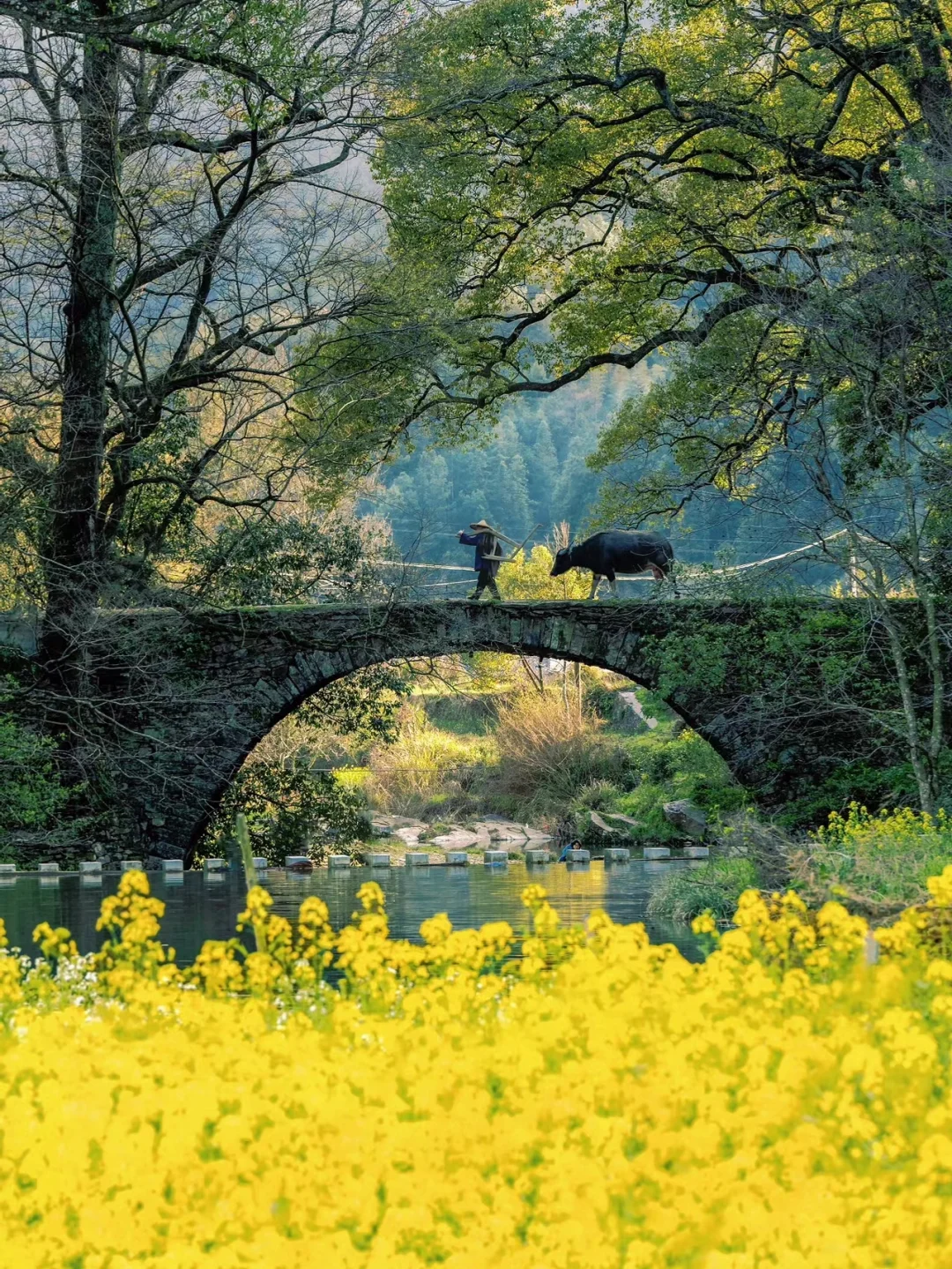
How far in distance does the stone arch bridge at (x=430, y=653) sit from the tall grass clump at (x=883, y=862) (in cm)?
333

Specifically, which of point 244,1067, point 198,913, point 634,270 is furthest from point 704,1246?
point 634,270

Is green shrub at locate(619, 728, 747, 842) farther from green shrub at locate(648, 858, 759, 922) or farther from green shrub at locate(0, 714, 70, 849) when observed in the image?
green shrub at locate(0, 714, 70, 849)

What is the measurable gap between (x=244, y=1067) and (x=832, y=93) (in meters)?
15.2

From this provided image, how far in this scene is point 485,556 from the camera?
60.3 feet

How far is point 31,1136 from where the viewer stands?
4.09m

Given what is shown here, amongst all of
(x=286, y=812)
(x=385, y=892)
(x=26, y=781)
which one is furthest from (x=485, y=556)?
(x=26, y=781)

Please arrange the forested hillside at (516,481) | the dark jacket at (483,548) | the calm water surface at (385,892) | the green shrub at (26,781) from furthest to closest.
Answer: the forested hillside at (516,481) → the dark jacket at (483,548) → the green shrub at (26,781) → the calm water surface at (385,892)

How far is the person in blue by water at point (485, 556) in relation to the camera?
719 inches

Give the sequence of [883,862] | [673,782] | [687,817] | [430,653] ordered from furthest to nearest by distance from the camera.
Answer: [673,782] → [687,817] → [430,653] → [883,862]

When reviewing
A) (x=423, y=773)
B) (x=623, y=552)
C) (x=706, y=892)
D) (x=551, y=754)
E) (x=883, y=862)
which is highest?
(x=623, y=552)

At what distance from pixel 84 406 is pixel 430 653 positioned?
480 centimetres

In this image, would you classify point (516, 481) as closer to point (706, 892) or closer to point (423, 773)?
point (423, 773)

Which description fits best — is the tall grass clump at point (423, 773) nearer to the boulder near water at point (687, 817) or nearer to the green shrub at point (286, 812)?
the boulder near water at point (687, 817)

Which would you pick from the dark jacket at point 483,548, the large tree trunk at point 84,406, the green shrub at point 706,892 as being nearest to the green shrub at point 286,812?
the large tree trunk at point 84,406
